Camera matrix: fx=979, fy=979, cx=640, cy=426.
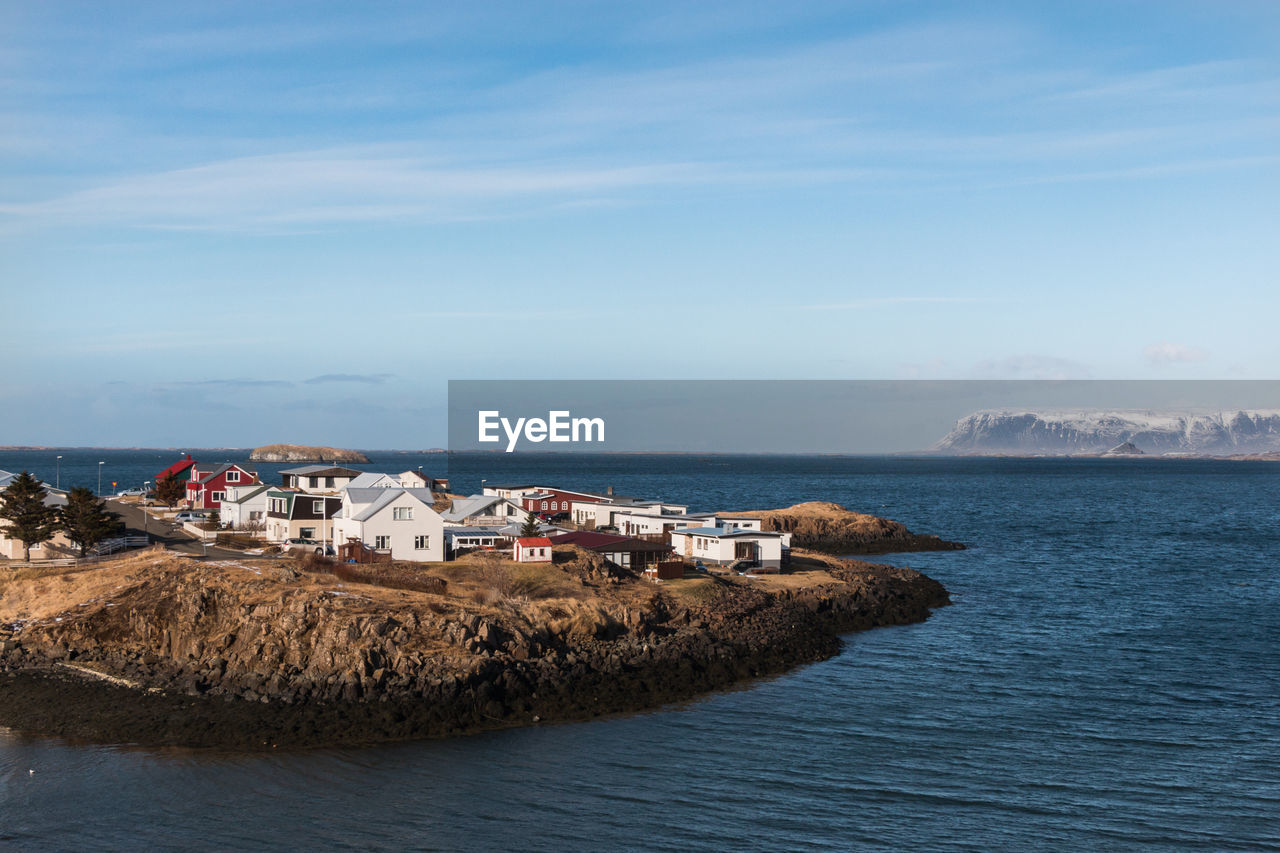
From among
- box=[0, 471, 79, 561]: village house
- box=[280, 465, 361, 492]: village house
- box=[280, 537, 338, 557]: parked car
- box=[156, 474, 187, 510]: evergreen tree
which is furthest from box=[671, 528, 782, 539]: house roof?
box=[156, 474, 187, 510]: evergreen tree

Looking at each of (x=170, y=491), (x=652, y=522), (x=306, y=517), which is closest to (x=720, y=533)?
(x=652, y=522)

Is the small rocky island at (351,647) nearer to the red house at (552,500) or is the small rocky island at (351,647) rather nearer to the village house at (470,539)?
the village house at (470,539)

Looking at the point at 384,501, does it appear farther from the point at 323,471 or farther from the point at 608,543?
the point at 323,471

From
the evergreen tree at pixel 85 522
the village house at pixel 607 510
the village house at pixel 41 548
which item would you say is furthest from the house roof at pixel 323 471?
the village house at pixel 41 548

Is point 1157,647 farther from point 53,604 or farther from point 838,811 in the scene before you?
point 53,604

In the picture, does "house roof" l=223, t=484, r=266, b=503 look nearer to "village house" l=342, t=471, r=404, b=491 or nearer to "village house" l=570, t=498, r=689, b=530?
"village house" l=342, t=471, r=404, b=491

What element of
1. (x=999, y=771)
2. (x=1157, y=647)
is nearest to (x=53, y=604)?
(x=999, y=771)
